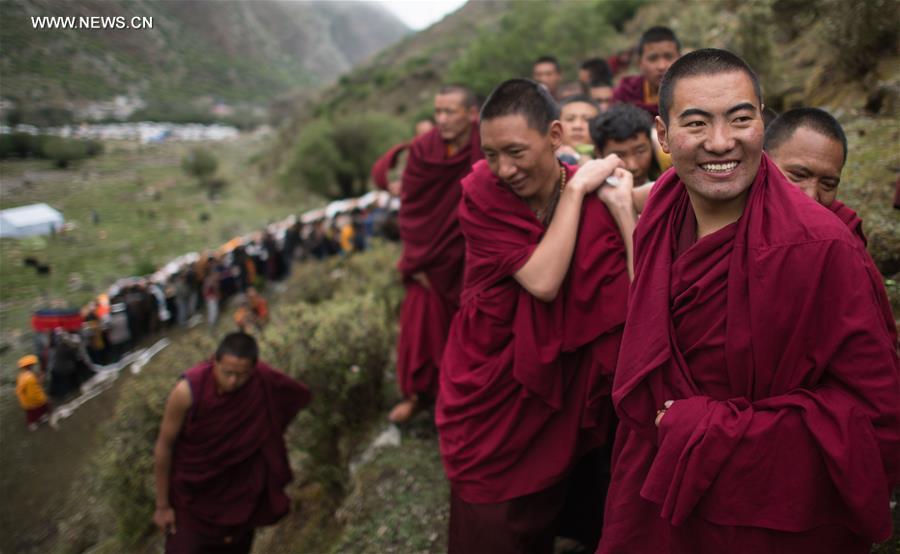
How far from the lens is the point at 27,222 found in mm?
16188

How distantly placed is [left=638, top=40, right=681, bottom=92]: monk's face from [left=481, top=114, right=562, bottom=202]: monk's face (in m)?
1.99

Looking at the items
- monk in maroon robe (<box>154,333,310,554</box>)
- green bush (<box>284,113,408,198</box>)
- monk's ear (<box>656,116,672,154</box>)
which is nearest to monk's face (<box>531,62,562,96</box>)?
monk in maroon robe (<box>154,333,310,554</box>)

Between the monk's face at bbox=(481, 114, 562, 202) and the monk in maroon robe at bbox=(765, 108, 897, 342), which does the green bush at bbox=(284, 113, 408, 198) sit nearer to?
the monk's face at bbox=(481, 114, 562, 202)

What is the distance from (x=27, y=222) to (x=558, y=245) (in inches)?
719

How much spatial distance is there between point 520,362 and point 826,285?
3.46 ft

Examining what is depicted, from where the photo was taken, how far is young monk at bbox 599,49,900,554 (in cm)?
128

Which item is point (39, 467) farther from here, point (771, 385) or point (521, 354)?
point (771, 385)

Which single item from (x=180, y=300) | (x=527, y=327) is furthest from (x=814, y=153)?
(x=180, y=300)

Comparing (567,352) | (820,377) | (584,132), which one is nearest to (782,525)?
(820,377)

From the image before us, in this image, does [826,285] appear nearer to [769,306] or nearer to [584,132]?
[769,306]

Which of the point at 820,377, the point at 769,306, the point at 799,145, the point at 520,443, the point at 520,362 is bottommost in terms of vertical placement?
the point at 520,443

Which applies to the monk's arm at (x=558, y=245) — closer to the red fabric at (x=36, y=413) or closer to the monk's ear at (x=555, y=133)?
the monk's ear at (x=555, y=133)

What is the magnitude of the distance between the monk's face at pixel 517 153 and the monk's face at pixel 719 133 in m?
0.81

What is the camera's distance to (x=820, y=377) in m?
1.35
